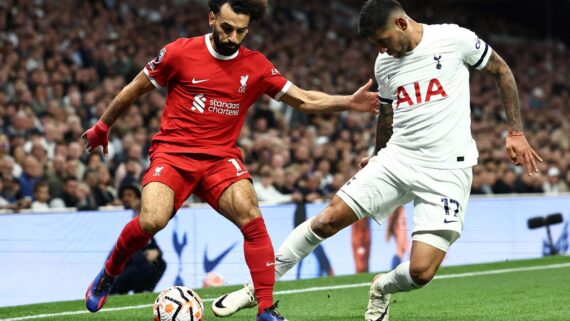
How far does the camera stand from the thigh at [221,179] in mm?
7188

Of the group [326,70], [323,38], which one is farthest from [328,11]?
[326,70]

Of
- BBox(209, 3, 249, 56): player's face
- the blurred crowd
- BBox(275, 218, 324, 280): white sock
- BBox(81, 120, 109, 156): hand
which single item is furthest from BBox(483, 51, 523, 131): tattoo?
the blurred crowd

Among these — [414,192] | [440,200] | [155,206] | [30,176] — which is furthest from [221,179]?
[30,176]

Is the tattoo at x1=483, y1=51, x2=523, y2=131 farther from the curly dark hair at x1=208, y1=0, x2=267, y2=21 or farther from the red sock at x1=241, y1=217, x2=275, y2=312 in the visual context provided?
the red sock at x1=241, y1=217, x2=275, y2=312

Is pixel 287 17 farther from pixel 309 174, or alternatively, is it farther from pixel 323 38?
pixel 309 174

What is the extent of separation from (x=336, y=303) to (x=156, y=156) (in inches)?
109

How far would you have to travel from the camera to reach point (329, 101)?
7566 mm

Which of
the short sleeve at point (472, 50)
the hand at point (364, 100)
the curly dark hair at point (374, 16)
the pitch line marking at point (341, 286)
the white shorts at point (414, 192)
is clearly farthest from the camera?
the pitch line marking at point (341, 286)

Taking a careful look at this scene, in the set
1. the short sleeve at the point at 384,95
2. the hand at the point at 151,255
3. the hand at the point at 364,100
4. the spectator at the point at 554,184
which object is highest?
the short sleeve at the point at 384,95

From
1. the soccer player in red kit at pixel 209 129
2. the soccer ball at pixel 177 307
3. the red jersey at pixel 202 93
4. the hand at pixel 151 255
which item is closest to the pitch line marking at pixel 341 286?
the soccer player in red kit at pixel 209 129

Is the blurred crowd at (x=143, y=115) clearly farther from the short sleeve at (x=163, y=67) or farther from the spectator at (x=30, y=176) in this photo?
the short sleeve at (x=163, y=67)

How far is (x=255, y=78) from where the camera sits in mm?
7391

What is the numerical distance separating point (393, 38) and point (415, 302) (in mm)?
3237

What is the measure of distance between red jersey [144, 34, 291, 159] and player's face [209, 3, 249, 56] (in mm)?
160
